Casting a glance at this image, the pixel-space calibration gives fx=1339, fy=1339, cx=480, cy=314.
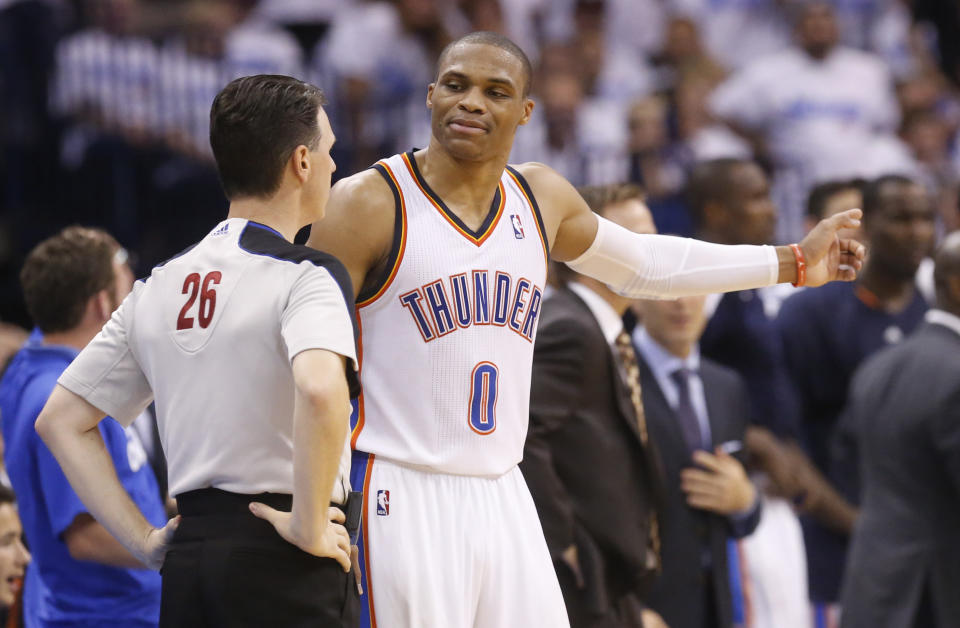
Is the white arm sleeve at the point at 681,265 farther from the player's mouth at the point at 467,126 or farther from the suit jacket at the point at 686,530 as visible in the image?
the suit jacket at the point at 686,530

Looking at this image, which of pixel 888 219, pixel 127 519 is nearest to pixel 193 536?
pixel 127 519

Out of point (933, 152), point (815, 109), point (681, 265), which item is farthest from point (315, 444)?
point (933, 152)

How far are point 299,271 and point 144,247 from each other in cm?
634

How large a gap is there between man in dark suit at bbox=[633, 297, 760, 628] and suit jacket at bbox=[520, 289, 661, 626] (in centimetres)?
41

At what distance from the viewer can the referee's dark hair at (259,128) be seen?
9.70 ft

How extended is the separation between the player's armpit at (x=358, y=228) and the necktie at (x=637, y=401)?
1.53 m

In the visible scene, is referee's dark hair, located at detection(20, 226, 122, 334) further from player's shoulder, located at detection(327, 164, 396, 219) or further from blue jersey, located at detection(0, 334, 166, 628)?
player's shoulder, located at detection(327, 164, 396, 219)

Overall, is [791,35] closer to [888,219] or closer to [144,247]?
[888,219]

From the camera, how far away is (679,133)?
9.87 m

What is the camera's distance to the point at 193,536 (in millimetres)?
2877

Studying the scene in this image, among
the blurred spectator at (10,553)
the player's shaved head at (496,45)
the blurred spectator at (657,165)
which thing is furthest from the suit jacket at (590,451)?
the blurred spectator at (657,165)

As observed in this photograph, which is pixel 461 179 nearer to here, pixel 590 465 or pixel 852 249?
pixel 852 249

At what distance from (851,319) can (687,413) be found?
1.82 meters

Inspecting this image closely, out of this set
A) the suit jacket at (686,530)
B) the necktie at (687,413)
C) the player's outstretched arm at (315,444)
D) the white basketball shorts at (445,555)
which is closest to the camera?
the player's outstretched arm at (315,444)
